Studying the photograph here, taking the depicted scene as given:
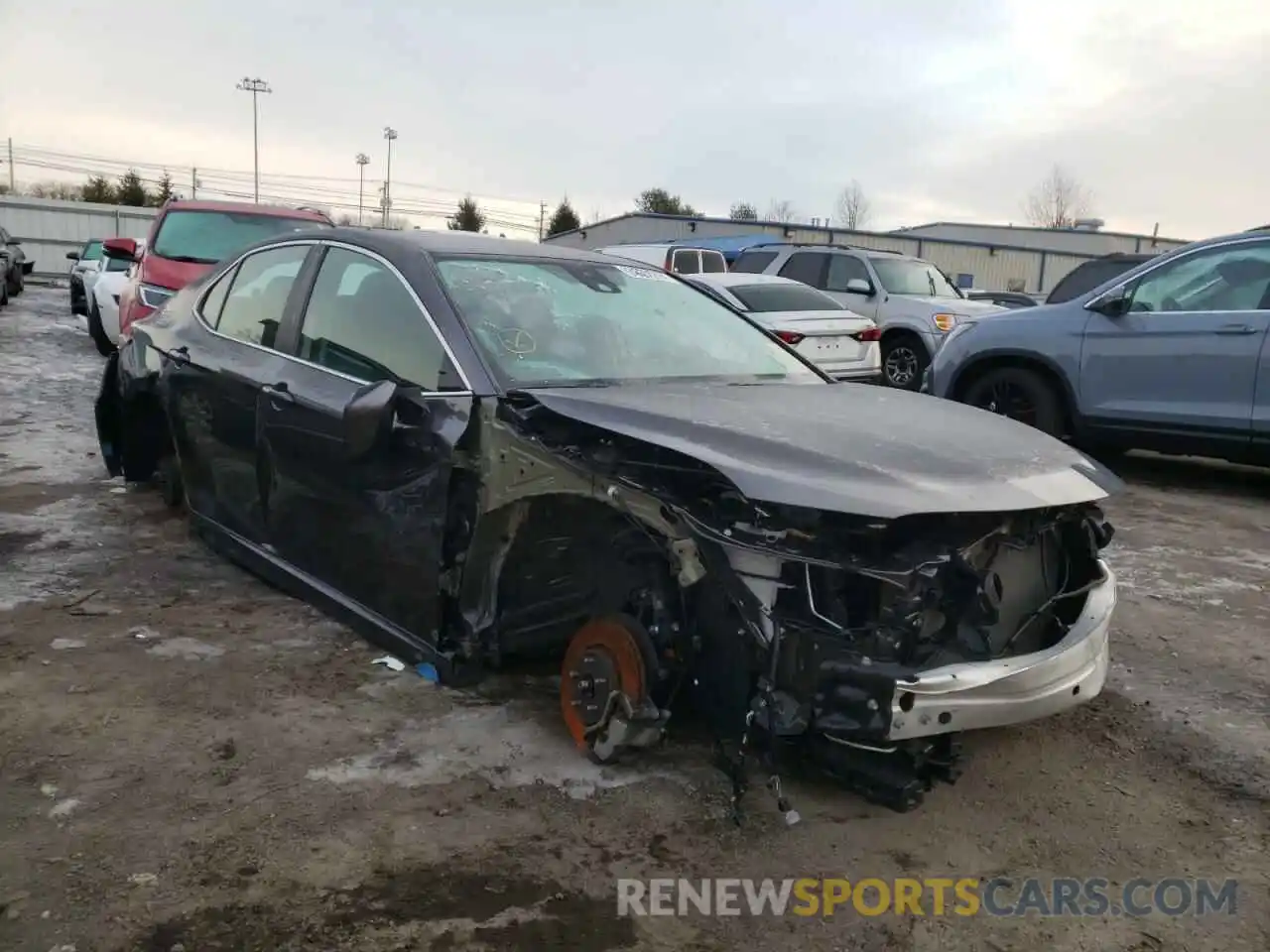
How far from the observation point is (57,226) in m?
34.4

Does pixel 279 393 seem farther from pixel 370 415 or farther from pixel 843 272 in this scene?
pixel 843 272

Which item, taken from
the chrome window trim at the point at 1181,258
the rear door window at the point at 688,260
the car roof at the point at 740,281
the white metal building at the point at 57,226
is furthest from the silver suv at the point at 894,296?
the white metal building at the point at 57,226

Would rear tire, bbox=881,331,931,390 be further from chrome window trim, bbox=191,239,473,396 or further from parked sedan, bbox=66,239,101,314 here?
parked sedan, bbox=66,239,101,314

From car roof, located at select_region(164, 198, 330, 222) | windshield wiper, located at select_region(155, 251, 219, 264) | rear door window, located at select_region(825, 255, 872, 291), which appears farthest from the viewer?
rear door window, located at select_region(825, 255, 872, 291)

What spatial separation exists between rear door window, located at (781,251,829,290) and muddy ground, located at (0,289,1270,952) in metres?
9.79

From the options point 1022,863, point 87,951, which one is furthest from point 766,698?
point 87,951

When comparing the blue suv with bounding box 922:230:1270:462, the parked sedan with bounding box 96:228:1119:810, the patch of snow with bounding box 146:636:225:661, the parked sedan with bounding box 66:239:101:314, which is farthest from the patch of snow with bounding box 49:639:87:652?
the parked sedan with bounding box 66:239:101:314

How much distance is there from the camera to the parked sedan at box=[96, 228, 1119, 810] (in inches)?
103

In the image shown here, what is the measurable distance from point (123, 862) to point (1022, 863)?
2.28 metres

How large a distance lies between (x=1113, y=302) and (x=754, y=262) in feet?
26.8

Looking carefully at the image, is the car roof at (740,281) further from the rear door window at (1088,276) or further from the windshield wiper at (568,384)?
the windshield wiper at (568,384)

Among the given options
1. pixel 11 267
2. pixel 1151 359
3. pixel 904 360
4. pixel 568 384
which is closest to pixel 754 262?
pixel 904 360

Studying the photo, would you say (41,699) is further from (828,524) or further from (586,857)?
(828,524)

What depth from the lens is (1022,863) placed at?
2746 millimetres
